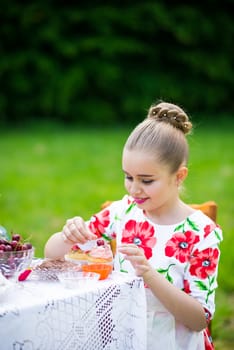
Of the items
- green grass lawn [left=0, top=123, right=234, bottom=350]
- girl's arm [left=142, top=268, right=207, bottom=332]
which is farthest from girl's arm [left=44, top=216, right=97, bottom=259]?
green grass lawn [left=0, top=123, right=234, bottom=350]

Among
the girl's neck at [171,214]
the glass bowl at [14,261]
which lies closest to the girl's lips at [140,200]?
the girl's neck at [171,214]

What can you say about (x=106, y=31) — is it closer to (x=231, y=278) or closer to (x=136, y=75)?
(x=136, y=75)

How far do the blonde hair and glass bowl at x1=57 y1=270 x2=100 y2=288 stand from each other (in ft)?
1.84

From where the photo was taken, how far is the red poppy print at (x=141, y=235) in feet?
9.70

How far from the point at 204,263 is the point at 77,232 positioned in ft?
1.66

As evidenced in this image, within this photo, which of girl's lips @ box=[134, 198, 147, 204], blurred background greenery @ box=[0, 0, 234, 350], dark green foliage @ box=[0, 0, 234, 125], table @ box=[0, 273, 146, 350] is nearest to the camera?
table @ box=[0, 273, 146, 350]

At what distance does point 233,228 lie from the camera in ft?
21.5

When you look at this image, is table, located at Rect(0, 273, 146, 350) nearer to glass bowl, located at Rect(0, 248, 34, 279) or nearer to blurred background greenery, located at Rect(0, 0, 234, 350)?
glass bowl, located at Rect(0, 248, 34, 279)

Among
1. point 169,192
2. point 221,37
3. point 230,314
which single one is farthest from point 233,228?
point 221,37

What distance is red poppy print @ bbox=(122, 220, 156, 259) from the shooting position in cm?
296

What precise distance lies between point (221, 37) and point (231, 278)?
904 cm

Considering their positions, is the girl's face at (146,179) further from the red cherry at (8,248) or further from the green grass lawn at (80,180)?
the green grass lawn at (80,180)

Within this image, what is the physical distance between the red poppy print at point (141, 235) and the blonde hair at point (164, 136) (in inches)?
10.5

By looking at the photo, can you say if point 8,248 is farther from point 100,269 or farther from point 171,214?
point 171,214
